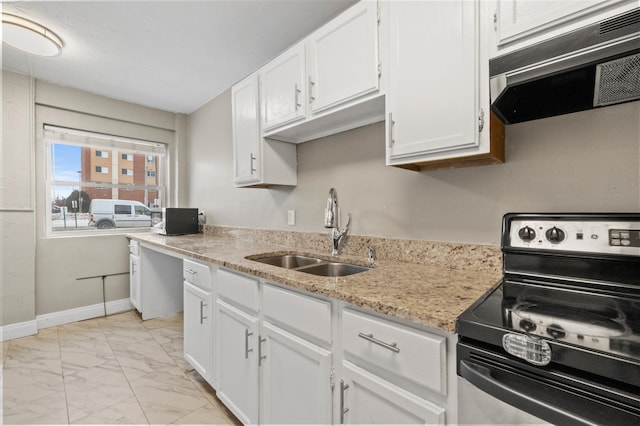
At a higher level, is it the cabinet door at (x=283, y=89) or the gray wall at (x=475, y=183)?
the cabinet door at (x=283, y=89)

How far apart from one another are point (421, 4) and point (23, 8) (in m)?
2.42

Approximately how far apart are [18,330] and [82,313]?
0.50 meters

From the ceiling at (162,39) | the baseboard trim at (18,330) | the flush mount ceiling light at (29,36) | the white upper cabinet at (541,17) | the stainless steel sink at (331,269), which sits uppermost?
the ceiling at (162,39)

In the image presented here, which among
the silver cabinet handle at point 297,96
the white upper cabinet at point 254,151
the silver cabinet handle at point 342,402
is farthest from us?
the white upper cabinet at point 254,151

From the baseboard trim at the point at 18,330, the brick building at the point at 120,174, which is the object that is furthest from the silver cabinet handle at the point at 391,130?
Answer: the baseboard trim at the point at 18,330

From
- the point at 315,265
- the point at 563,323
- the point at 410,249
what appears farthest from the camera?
the point at 315,265

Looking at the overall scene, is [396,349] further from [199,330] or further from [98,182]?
[98,182]

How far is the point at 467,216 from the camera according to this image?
140 cm

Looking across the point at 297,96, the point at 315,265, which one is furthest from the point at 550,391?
the point at 297,96

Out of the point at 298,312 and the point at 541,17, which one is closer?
the point at 541,17

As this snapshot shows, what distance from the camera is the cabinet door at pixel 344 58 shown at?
4.59 feet

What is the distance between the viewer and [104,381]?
2.02 meters

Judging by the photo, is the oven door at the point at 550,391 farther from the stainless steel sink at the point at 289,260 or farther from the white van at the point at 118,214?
the white van at the point at 118,214

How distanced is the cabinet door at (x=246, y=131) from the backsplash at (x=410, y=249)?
565 mm
